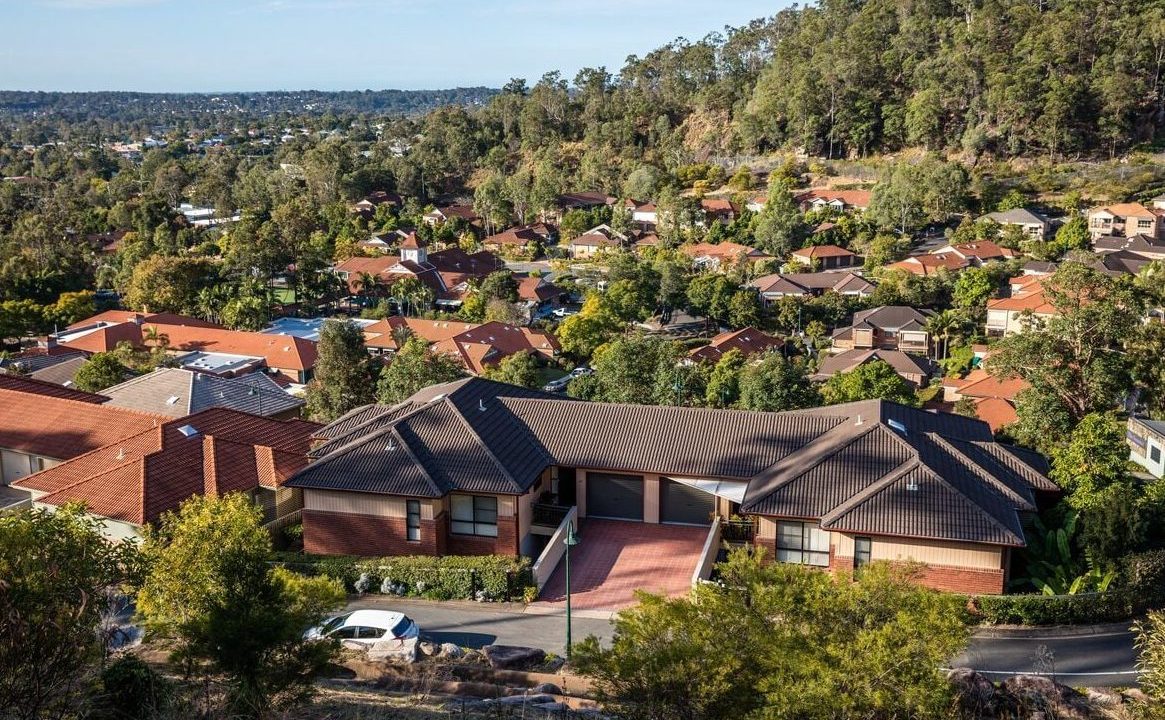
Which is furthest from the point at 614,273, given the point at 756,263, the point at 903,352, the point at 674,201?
the point at 674,201

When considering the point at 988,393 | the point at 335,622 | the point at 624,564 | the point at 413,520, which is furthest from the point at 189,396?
the point at 988,393

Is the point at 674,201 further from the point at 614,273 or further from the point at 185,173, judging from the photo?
the point at 185,173

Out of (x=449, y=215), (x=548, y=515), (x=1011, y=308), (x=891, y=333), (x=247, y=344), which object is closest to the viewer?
(x=548, y=515)

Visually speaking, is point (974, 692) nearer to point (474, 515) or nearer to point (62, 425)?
point (474, 515)

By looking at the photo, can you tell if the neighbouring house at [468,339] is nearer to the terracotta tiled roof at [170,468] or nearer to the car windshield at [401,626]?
the terracotta tiled roof at [170,468]

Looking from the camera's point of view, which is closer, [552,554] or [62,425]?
[552,554]

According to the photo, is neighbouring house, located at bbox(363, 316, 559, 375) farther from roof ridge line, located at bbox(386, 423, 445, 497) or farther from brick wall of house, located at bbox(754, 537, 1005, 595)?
brick wall of house, located at bbox(754, 537, 1005, 595)

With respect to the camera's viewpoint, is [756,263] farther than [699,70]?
No
